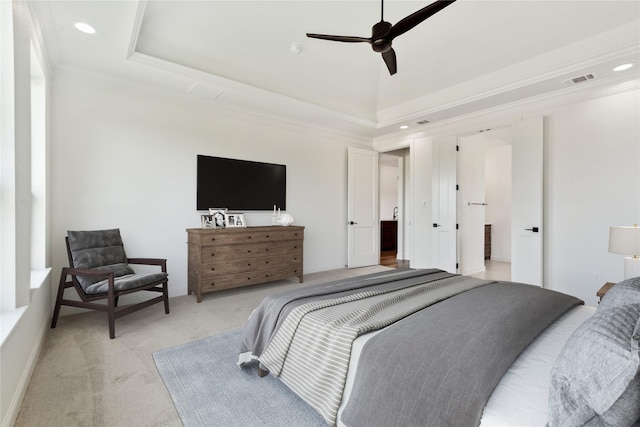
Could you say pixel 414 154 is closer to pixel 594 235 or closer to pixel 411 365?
pixel 594 235

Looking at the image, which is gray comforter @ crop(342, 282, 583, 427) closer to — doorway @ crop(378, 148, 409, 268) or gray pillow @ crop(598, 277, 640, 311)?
gray pillow @ crop(598, 277, 640, 311)

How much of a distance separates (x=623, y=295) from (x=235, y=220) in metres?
3.93

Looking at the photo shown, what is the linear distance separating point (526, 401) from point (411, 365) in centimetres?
37

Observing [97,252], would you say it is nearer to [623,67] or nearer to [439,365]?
[439,365]

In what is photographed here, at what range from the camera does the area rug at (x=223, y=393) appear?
159cm

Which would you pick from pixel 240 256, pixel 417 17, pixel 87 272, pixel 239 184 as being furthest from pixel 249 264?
pixel 417 17

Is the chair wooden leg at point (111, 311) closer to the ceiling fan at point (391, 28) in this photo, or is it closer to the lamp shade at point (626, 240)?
the ceiling fan at point (391, 28)

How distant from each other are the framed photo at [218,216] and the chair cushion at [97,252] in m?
1.10

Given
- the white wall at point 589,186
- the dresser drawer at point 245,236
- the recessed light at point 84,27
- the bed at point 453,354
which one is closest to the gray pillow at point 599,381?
the bed at point 453,354

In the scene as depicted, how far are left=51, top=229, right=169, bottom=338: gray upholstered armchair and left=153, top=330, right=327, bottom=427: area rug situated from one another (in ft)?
2.56

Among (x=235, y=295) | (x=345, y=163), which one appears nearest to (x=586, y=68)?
(x=345, y=163)

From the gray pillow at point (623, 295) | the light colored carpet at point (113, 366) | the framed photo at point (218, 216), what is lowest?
the light colored carpet at point (113, 366)

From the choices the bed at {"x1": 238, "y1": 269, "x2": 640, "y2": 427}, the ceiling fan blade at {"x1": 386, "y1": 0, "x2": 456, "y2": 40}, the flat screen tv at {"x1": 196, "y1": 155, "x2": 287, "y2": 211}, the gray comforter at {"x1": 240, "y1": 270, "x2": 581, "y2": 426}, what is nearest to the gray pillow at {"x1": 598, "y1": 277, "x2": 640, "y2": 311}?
the bed at {"x1": 238, "y1": 269, "x2": 640, "y2": 427}

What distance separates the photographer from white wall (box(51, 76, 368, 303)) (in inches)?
126
